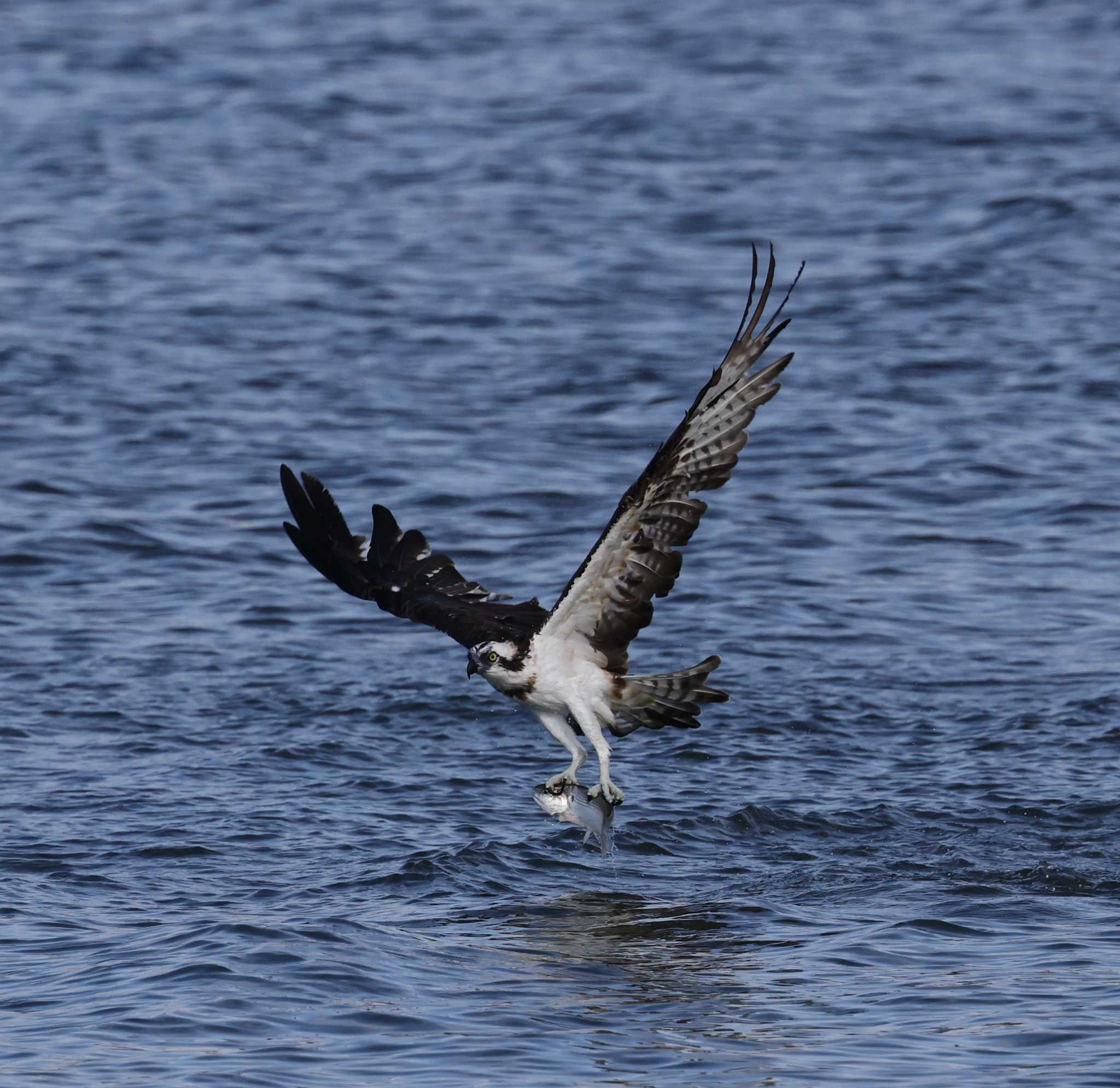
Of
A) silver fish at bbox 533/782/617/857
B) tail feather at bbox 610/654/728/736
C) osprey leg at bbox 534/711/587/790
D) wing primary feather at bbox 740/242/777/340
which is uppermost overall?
wing primary feather at bbox 740/242/777/340

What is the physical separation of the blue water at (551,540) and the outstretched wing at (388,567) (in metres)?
1.13

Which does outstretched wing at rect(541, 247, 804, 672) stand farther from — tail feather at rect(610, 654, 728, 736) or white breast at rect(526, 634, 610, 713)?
tail feather at rect(610, 654, 728, 736)

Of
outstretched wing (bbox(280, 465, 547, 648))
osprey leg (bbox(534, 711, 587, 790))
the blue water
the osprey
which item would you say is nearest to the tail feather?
the osprey

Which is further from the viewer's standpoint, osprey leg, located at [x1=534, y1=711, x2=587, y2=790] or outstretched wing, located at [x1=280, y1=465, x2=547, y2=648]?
outstretched wing, located at [x1=280, y1=465, x2=547, y2=648]

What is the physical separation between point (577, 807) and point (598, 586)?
3.84ft

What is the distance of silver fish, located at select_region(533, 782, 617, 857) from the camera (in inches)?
351

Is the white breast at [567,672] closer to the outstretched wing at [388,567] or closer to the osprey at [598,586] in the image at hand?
the osprey at [598,586]

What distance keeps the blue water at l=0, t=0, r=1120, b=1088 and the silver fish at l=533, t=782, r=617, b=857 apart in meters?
0.38

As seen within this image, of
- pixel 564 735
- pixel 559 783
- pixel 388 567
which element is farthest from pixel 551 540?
pixel 559 783

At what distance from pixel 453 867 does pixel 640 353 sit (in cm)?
961

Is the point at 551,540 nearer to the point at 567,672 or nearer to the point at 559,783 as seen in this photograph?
the point at 559,783

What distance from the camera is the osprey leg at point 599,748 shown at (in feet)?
28.9

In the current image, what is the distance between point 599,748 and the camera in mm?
8898

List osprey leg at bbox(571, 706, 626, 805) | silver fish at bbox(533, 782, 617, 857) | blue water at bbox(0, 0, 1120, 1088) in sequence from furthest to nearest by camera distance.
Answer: silver fish at bbox(533, 782, 617, 857), osprey leg at bbox(571, 706, 626, 805), blue water at bbox(0, 0, 1120, 1088)
